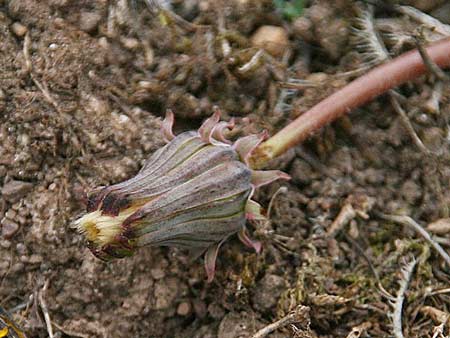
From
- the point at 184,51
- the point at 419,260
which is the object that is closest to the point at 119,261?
the point at 184,51

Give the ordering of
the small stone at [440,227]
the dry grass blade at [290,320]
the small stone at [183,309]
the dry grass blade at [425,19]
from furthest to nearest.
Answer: the dry grass blade at [425,19] → the small stone at [440,227] → the small stone at [183,309] → the dry grass blade at [290,320]

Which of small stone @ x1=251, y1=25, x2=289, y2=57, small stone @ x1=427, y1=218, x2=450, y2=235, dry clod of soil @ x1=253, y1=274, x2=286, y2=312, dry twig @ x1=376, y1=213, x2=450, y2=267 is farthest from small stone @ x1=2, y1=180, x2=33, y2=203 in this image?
small stone @ x1=427, y1=218, x2=450, y2=235

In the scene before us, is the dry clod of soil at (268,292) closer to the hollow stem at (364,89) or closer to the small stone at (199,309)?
the small stone at (199,309)

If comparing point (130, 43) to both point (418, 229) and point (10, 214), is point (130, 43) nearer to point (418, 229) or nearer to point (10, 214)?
point (10, 214)

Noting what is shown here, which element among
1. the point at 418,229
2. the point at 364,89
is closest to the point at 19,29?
the point at 364,89

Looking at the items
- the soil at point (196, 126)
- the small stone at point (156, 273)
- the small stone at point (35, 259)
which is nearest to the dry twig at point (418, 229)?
the soil at point (196, 126)

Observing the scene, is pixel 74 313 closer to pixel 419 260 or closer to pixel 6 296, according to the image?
pixel 6 296
